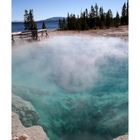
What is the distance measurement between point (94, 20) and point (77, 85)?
1.11 feet

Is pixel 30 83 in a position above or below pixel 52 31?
below

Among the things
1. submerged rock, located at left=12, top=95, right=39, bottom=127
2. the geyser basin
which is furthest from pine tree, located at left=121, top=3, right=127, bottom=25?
submerged rock, located at left=12, top=95, right=39, bottom=127

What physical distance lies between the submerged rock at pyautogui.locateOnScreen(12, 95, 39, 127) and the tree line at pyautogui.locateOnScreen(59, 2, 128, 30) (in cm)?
42

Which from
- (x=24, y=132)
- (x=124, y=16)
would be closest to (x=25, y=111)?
(x=24, y=132)

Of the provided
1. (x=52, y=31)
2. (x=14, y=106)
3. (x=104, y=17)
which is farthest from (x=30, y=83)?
(x=104, y=17)

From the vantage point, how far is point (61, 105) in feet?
7.14

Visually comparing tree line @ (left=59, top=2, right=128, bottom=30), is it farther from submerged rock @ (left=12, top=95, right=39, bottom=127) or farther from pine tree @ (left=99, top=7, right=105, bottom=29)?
submerged rock @ (left=12, top=95, right=39, bottom=127)

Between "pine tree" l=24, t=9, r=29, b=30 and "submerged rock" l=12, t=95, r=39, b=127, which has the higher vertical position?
"pine tree" l=24, t=9, r=29, b=30

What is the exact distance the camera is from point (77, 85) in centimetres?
220

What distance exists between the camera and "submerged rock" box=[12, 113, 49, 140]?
215 cm

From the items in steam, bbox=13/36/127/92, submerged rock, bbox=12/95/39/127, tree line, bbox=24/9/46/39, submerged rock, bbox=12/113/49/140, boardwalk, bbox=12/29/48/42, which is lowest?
submerged rock, bbox=12/113/49/140

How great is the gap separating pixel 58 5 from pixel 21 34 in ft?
0.76

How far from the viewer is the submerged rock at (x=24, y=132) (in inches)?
84.8
